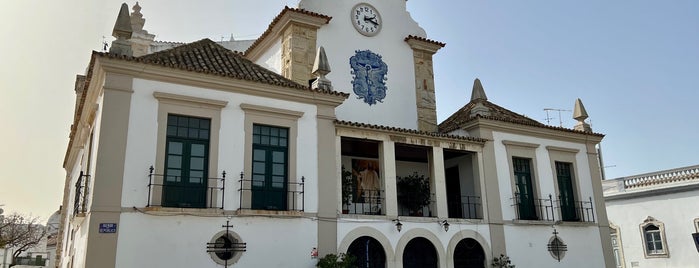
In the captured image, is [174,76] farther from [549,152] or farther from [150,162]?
[549,152]

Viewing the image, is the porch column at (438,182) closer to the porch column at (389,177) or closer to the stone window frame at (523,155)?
the porch column at (389,177)

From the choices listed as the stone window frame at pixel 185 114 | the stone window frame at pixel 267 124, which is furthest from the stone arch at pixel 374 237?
the stone window frame at pixel 185 114

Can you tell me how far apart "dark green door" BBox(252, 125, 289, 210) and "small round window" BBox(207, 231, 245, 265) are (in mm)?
941

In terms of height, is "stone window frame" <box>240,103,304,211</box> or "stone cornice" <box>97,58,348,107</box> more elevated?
"stone cornice" <box>97,58,348,107</box>

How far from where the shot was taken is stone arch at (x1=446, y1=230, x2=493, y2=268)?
1526cm

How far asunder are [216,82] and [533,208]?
34.7 feet

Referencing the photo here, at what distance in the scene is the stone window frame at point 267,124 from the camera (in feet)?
42.2

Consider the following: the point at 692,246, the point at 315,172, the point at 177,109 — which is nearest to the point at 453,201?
the point at 315,172

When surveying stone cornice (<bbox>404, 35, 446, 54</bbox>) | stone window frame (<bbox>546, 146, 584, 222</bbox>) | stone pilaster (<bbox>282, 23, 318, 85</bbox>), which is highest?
stone cornice (<bbox>404, 35, 446, 54</bbox>)

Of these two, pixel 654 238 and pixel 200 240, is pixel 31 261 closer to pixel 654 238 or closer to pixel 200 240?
pixel 200 240

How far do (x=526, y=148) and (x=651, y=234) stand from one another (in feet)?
42.6

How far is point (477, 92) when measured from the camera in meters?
18.2

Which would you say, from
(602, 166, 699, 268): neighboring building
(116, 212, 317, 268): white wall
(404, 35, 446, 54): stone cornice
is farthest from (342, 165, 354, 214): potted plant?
(602, 166, 699, 268): neighboring building

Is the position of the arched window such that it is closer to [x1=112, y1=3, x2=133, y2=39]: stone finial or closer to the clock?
the clock
